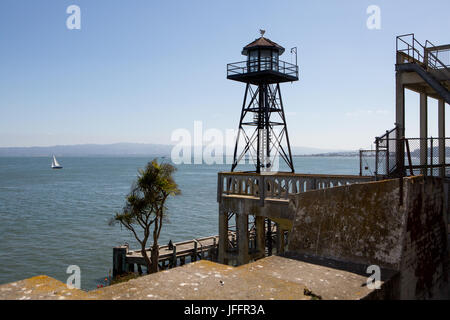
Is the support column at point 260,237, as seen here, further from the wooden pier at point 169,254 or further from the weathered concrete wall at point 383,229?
the weathered concrete wall at point 383,229

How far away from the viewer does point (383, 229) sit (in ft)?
20.0

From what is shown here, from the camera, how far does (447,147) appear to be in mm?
14609

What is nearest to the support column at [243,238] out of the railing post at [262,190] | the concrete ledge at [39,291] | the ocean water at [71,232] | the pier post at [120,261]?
the railing post at [262,190]

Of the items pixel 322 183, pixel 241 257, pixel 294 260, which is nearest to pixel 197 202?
pixel 241 257

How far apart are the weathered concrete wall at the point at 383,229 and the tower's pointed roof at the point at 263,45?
19.6 metres

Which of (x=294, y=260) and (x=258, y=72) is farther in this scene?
(x=258, y=72)

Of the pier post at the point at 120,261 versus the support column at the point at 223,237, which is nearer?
the support column at the point at 223,237

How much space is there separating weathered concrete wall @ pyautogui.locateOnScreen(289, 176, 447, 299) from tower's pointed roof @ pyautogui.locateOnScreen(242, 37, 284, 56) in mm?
19578

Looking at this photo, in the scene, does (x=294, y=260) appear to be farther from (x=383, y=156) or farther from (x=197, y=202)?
(x=197, y=202)

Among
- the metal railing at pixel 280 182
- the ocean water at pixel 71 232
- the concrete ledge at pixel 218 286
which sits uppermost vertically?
the metal railing at pixel 280 182

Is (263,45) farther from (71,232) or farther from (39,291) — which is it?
(71,232)

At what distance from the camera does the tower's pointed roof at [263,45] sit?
25.3 meters

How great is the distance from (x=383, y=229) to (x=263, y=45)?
830 inches

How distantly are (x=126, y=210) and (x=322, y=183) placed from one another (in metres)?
11.8
